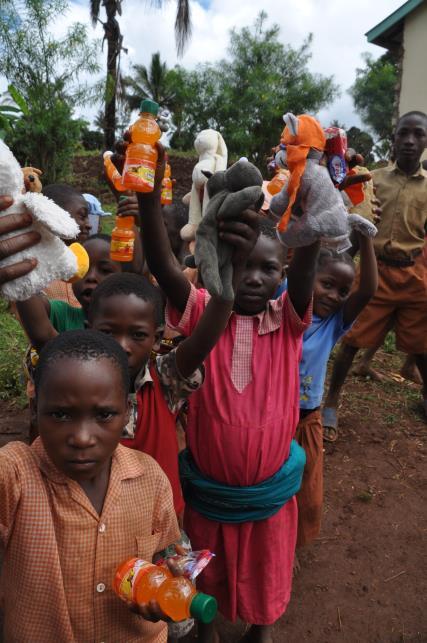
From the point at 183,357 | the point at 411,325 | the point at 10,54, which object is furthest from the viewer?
the point at 10,54

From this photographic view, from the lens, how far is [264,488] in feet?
5.30

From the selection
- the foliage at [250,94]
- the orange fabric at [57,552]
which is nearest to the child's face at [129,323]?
the orange fabric at [57,552]

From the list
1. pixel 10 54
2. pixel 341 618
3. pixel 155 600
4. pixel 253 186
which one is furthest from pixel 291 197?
pixel 10 54

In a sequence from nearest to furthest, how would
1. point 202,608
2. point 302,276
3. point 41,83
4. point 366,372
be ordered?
point 202,608
point 302,276
point 366,372
point 41,83

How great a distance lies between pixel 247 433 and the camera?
158 cm

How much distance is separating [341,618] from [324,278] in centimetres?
137

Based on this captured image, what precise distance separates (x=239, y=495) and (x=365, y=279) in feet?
3.15

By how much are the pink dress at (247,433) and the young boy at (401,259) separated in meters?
1.75

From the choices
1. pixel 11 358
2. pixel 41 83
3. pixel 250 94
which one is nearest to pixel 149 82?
pixel 250 94

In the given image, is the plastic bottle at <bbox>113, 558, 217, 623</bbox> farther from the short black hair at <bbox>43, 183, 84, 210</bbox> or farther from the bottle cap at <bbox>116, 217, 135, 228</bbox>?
the short black hair at <bbox>43, 183, 84, 210</bbox>

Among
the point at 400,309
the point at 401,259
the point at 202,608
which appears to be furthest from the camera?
the point at 400,309

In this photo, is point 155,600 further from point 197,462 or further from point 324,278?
point 324,278

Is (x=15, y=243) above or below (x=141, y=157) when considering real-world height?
below

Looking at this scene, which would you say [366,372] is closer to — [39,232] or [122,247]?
[122,247]
